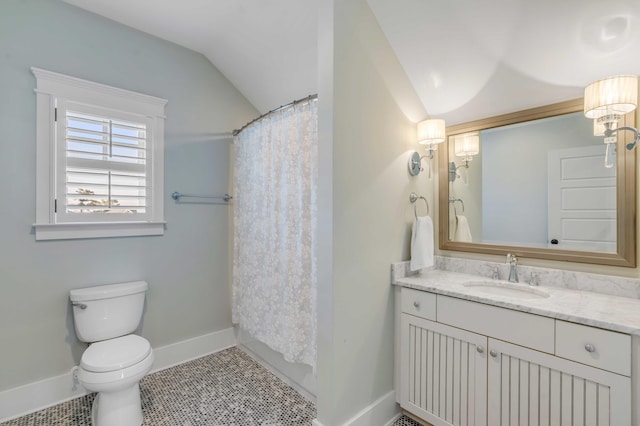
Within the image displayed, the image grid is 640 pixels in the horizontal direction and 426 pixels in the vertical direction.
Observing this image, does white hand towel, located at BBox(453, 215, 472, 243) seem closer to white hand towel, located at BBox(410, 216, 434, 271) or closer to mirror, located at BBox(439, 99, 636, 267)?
mirror, located at BBox(439, 99, 636, 267)

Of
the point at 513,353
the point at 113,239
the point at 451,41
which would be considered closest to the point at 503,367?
the point at 513,353

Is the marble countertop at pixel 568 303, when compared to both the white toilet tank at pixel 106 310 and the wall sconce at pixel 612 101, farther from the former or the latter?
the white toilet tank at pixel 106 310

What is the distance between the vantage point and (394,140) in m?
1.85

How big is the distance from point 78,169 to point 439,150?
8.29ft

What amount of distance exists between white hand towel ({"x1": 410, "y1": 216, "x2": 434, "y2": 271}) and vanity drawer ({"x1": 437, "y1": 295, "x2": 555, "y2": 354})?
26 cm

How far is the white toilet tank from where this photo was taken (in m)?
1.93

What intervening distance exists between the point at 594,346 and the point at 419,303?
753 millimetres

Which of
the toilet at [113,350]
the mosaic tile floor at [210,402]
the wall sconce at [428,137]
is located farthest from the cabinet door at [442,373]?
the toilet at [113,350]

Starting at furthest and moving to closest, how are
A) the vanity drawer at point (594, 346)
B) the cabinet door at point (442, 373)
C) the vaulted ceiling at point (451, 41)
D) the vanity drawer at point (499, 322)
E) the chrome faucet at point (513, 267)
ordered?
1. the chrome faucet at point (513, 267)
2. the cabinet door at point (442, 373)
3. the vaulted ceiling at point (451, 41)
4. the vanity drawer at point (499, 322)
5. the vanity drawer at point (594, 346)

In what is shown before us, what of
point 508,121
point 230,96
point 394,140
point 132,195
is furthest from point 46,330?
point 508,121

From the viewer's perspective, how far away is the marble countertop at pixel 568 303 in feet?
3.78

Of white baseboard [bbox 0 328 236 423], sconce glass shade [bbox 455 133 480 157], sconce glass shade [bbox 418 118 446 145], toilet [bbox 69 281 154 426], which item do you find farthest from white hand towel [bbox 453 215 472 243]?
white baseboard [bbox 0 328 236 423]

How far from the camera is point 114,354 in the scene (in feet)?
5.67

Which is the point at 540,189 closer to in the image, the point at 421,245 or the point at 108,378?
the point at 421,245
